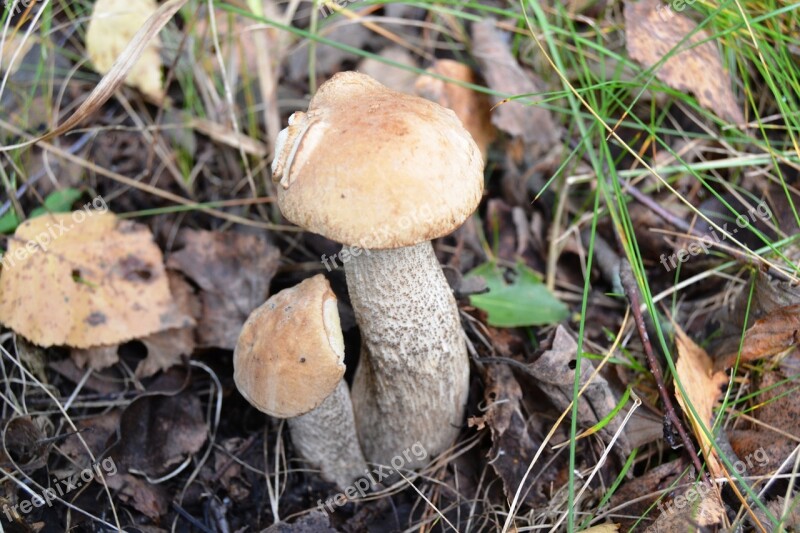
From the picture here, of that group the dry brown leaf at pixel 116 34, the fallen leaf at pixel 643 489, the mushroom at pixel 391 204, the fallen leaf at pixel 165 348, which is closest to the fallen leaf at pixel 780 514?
the fallen leaf at pixel 643 489

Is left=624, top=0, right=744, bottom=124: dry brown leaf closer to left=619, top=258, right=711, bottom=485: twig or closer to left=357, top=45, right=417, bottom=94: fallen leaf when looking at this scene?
left=619, top=258, right=711, bottom=485: twig

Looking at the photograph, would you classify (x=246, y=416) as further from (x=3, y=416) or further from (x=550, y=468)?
(x=550, y=468)

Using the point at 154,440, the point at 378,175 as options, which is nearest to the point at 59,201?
the point at 154,440

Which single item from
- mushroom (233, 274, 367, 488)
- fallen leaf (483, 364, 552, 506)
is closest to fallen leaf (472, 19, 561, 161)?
fallen leaf (483, 364, 552, 506)

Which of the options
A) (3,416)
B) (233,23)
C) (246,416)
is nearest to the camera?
(3,416)

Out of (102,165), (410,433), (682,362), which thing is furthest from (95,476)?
(682,362)

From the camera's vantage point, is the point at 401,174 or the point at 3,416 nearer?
the point at 401,174

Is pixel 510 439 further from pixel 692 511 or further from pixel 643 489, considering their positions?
pixel 692 511

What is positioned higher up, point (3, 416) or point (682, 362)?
point (682, 362)
